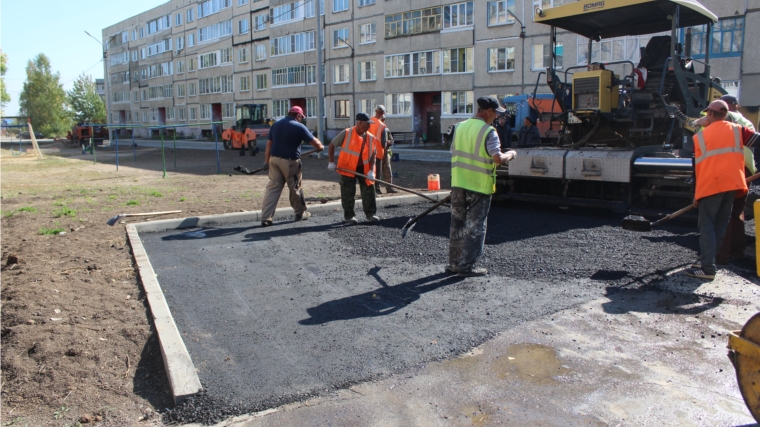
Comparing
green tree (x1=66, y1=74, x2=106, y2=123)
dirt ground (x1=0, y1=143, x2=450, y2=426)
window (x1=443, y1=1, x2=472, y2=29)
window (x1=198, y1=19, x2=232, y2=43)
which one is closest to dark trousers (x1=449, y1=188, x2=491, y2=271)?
dirt ground (x1=0, y1=143, x2=450, y2=426)

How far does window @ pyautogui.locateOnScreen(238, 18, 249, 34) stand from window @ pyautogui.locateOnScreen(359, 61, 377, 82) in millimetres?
17000

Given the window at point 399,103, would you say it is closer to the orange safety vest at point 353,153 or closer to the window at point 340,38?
the window at point 340,38

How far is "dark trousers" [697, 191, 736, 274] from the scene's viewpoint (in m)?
5.84

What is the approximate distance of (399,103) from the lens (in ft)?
135

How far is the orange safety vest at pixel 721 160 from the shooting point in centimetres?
573

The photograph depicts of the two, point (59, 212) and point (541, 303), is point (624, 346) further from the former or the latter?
point (59, 212)

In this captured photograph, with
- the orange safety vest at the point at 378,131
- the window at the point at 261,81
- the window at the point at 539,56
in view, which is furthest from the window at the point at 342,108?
the orange safety vest at the point at 378,131

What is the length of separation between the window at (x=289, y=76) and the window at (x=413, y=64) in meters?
9.96

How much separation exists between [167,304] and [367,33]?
3973 centimetres

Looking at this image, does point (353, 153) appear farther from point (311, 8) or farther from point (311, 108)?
point (311, 8)

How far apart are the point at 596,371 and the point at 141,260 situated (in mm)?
4937

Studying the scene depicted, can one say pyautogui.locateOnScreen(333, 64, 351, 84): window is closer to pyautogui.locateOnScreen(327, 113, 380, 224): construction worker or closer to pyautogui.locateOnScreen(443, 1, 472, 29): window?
pyautogui.locateOnScreen(443, 1, 472, 29): window

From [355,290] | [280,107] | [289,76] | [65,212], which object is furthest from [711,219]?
[280,107]

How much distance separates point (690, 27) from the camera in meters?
10.0
